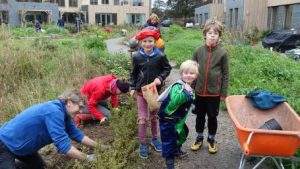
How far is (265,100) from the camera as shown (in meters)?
4.38

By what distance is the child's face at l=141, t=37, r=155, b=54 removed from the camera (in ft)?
14.9

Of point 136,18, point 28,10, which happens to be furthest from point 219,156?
point 136,18

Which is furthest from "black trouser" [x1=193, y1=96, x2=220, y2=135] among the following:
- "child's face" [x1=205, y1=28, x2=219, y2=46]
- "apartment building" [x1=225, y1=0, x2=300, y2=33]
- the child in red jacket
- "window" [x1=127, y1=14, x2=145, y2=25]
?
"window" [x1=127, y1=14, x2=145, y2=25]

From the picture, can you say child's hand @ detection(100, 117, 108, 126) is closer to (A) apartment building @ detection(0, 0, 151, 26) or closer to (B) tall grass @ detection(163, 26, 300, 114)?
(B) tall grass @ detection(163, 26, 300, 114)

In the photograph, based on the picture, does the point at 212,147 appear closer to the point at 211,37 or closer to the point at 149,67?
the point at 149,67

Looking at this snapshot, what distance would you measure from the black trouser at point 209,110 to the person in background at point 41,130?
1780 mm

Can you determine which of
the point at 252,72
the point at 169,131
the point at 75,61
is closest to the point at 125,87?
the point at 169,131

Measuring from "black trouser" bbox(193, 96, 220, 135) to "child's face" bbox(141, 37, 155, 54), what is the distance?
92cm

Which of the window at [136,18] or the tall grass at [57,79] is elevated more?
the window at [136,18]

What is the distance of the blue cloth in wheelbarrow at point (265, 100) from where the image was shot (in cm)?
433

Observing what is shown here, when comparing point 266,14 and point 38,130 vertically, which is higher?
point 266,14

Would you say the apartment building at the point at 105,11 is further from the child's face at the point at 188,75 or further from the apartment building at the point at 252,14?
the child's face at the point at 188,75

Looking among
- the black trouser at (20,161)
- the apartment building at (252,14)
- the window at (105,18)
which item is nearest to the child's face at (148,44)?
the black trouser at (20,161)

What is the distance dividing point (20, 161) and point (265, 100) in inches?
119
